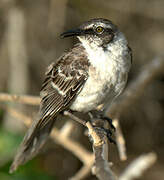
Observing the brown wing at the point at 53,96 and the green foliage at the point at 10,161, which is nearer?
the brown wing at the point at 53,96

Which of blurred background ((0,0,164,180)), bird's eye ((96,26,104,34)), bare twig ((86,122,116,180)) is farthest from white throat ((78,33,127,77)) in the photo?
blurred background ((0,0,164,180))

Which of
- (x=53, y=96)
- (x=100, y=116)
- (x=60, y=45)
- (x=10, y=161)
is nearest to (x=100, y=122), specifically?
(x=100, y=116)

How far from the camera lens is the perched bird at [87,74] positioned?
426 cm

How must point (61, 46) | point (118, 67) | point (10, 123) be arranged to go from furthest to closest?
point (61, 46) < point (10, 123) < point (118, 67)

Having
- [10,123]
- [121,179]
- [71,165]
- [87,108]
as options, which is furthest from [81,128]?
[87,108]

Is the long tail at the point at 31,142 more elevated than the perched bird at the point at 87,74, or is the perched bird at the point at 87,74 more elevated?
the perched bird at the point at 87,74

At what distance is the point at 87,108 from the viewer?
180 inches

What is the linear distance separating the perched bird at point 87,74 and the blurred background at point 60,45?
2244mm

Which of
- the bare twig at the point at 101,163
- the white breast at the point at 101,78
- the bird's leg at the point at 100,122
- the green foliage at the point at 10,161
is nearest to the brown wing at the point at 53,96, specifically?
the white breast at the point at 101,78

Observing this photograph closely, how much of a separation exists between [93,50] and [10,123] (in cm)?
309

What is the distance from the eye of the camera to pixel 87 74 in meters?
4.31

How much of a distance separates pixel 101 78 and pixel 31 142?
4.60ft

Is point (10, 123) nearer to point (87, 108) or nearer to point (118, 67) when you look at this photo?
point (87, 108)

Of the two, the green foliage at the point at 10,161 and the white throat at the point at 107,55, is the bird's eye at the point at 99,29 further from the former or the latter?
the green foliage at the point at 10,161
